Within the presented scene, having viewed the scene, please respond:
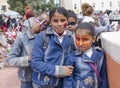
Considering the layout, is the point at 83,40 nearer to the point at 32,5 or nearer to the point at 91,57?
the point at 91,57

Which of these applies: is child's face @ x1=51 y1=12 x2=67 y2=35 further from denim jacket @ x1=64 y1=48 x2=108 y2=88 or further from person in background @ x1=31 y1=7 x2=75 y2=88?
denim jacket @ x1=64 y1=48 x2=108 y2=88

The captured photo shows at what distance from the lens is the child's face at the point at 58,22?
2541 millimetres

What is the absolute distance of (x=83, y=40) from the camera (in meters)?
2.34

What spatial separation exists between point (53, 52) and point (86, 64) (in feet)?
1.01

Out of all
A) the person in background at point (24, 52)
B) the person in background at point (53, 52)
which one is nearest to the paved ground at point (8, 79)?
the person in background at point (24, 52)

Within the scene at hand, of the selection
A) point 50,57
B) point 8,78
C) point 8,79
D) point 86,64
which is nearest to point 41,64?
point 50,57

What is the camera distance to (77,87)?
7.63 ft

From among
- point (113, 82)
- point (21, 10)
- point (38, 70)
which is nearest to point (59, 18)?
point (38, 70)

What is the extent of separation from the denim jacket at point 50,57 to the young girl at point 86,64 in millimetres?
128

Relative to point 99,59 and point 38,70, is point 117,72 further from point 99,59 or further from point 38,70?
point 38,70

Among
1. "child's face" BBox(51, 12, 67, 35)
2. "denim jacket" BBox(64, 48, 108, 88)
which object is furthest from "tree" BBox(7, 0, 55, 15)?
"denim jacket" BBox(64, 48, 108, 88)

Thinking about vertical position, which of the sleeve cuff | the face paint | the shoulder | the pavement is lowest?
the pavement

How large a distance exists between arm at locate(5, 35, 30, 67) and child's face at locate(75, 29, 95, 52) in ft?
2.55

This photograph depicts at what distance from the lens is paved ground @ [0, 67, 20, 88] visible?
7.44 m
